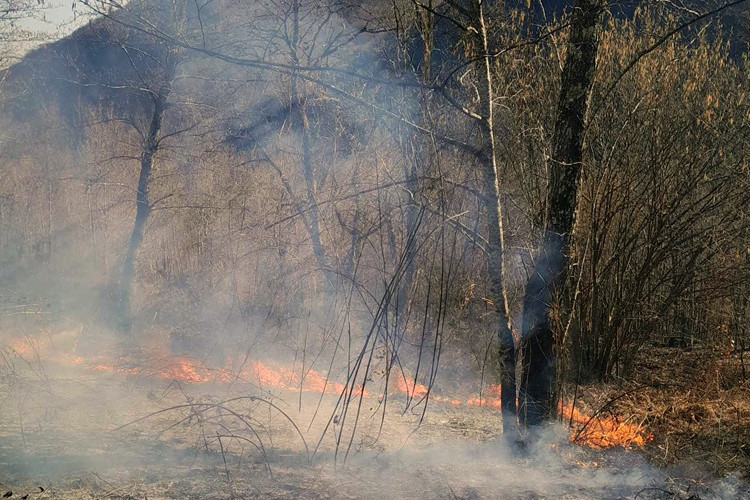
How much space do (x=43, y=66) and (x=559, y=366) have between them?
8475 millimetres

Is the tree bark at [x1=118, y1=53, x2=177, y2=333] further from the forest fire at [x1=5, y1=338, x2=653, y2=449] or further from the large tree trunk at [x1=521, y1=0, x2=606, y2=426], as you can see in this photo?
the large tree trunk at [x1=521, y1=0, x2=606, y2=426]

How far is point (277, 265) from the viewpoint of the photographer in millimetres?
10867

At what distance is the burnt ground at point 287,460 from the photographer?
154 inches

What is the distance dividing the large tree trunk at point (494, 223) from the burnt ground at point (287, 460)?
1.35 feet

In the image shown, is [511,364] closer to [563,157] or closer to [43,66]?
[563,157]

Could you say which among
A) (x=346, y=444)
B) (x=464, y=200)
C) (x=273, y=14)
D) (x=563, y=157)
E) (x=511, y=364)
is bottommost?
(x=346, y=444)

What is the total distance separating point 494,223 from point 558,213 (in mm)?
501

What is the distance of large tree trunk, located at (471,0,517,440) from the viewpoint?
4492 millimetres

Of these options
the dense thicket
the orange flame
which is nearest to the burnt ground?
the orange flame

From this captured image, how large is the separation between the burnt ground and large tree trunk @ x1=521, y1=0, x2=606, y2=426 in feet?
1.19

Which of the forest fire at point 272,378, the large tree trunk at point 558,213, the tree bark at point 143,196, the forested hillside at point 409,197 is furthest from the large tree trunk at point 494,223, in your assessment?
the tree bark at point 143,196

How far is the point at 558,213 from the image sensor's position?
472 cm

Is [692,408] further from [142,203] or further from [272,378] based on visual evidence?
[142,203]

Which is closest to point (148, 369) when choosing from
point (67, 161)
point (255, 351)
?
point (255, 351)
